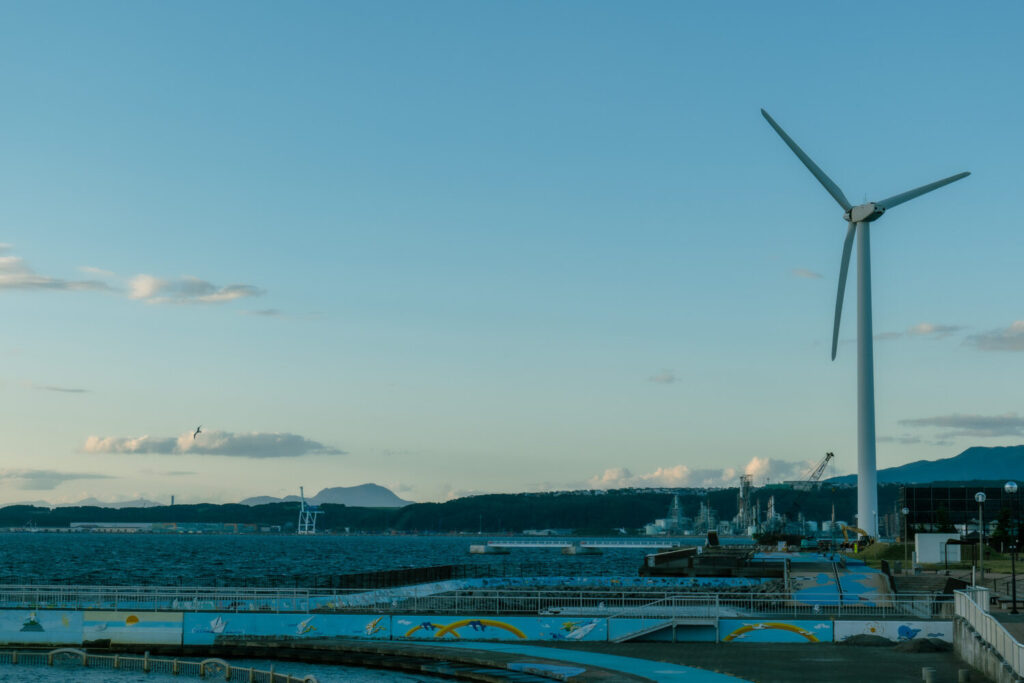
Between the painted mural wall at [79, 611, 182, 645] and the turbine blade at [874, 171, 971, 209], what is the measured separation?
88341 mm

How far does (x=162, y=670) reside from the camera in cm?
4959

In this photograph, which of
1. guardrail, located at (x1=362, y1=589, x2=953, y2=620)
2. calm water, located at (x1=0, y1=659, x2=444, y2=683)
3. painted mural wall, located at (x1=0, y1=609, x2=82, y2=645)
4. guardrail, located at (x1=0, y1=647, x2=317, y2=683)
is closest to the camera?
calm water, located at (x1=0, y1=659, x2=444, y2=683)

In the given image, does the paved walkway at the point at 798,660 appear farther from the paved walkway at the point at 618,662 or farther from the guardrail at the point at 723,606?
the guardrail at the point at 723,606

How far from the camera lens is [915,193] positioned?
117 m

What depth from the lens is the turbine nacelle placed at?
117938 mm

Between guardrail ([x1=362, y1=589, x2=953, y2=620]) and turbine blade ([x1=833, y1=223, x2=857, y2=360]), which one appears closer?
guardrail ([x1=362, y1=589, x2=953, y2=620])

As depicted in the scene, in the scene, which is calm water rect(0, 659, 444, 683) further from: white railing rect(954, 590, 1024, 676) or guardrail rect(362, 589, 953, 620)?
white railing rect(954, 590, 1024, 676)

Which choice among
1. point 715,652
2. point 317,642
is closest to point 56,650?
point 317,642

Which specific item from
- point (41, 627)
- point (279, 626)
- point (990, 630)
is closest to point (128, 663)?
point (41, 627)

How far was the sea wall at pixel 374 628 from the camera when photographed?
169ft

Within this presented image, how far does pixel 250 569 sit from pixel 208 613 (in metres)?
126

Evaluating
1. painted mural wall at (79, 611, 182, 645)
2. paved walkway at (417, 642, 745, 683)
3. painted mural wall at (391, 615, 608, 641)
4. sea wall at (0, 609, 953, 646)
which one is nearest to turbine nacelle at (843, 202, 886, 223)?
sea wall at (0, 609, 953, 646)

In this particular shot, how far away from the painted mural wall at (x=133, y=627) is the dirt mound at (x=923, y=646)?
3324cm

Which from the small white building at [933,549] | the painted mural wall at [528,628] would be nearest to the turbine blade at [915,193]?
the small white building at [933,549]
